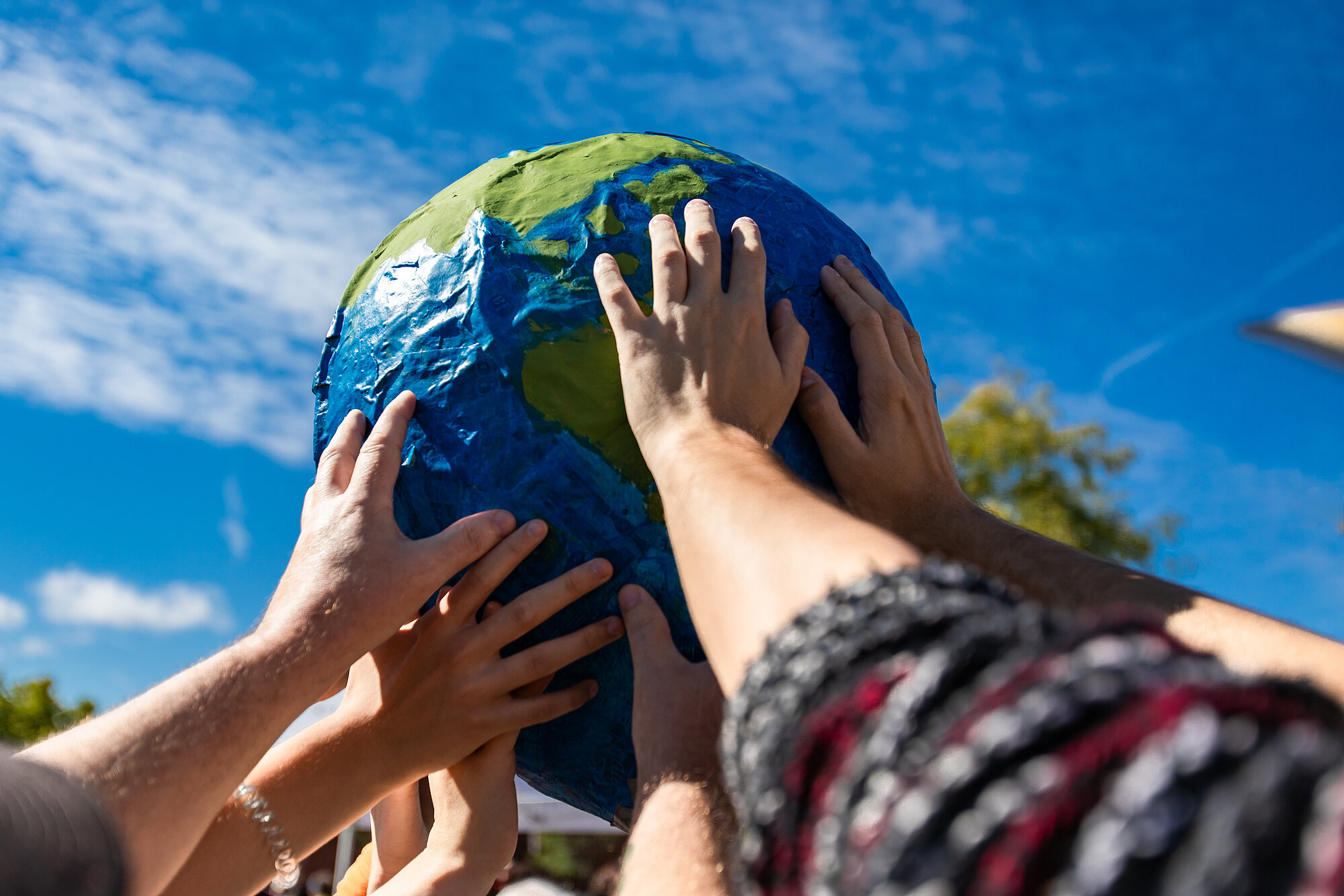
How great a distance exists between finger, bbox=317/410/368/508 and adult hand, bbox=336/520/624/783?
41 cm

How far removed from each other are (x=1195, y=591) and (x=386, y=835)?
2.94 metres

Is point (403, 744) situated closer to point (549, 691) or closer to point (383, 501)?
point (549, 691)

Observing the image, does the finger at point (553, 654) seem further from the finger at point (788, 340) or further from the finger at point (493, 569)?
the finger at point (788, 340)

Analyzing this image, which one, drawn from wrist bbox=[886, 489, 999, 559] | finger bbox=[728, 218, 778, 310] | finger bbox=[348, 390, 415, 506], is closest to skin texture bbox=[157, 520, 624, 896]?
finger bbox=[348, 390, 415, 506]

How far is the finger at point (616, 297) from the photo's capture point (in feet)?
6.68

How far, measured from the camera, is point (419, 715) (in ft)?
7.41

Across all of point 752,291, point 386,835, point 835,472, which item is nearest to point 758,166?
point 752,291

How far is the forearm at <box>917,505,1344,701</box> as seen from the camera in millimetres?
1682

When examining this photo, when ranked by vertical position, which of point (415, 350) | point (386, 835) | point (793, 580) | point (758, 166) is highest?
point (758, 166)

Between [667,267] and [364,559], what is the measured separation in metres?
1.01

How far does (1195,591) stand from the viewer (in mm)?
1983

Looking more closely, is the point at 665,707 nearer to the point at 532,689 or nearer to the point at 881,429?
the point at 532,689

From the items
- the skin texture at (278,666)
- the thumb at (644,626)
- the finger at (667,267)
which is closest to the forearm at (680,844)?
the thumb at (644,626)

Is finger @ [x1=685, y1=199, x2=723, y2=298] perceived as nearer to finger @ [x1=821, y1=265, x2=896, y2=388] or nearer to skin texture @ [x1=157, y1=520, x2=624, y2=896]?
finger @ [x1=821, y1=265, x2=896, y2=388]
